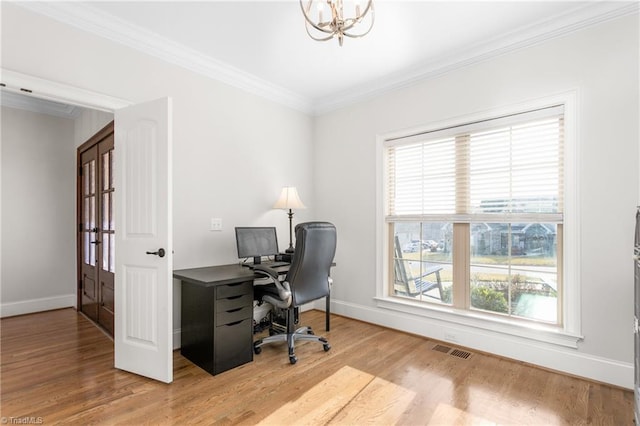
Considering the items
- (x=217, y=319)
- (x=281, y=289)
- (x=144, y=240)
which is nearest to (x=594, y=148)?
(x=281, y=289)

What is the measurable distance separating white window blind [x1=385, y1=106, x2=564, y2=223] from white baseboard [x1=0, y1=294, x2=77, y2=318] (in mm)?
4397

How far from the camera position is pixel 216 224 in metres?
3.25

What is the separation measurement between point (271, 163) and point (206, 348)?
2.14 meters

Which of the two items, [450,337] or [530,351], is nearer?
[530,351]

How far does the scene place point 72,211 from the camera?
434cm

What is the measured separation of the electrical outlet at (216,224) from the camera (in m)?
3.22

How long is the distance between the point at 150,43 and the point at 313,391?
10.2 feet

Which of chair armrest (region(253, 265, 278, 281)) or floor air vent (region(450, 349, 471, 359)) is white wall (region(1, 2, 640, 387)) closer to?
floor air vent (region(450, 349, 471, 359))

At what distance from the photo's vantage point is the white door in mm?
2314

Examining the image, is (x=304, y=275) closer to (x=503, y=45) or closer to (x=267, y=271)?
(x=267, y=271)

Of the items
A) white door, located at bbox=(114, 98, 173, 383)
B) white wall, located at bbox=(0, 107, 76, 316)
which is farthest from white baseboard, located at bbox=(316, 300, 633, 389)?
white wall, located at bbox=(0, 107, 76, 316)

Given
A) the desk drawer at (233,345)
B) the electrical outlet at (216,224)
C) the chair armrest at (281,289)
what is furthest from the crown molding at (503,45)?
the desk drawer at (233,345)

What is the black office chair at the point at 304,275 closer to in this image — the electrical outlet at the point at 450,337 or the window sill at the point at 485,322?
the window sill at the point at 485,322

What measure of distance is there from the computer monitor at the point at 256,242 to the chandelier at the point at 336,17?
1.89m
